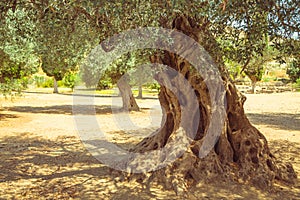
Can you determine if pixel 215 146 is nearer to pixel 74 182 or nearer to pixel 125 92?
pixel 74 182

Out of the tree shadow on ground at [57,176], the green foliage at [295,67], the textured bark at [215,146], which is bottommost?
the tree shadow on ground at [57,176]

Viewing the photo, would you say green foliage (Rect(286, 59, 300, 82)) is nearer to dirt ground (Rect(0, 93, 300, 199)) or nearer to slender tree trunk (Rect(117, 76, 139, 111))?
dirt ground (Rect(0, 93, 300, 199))

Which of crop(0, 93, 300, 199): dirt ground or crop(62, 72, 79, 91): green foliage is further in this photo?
crop(62, 72, 79, 91): green foliage

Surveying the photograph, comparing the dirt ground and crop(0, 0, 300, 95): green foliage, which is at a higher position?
crop(0, 0, 300, 95): green foliage

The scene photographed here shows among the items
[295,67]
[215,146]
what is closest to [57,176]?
[215,146]

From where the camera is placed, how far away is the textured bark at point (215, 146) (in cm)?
649

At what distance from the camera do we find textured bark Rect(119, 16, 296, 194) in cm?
649

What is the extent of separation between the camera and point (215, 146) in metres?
7.12

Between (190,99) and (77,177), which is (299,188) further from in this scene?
(77,177)

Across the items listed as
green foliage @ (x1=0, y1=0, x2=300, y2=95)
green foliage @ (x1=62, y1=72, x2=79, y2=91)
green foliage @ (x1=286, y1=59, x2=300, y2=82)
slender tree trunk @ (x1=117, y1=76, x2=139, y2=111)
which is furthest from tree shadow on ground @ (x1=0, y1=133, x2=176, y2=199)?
green foliage @ (x1=62, y1=72, x2=79, y2=91)

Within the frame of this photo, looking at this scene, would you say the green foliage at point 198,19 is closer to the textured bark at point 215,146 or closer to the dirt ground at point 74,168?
the textured bark at point 215,146

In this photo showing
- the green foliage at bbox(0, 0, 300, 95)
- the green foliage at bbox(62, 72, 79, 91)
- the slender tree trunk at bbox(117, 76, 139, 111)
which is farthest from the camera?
the green foliage at bbox(62, 72, 79, 91)

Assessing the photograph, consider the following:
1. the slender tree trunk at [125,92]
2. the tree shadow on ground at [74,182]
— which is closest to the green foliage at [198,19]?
the tree shadow on ground at [74,182]

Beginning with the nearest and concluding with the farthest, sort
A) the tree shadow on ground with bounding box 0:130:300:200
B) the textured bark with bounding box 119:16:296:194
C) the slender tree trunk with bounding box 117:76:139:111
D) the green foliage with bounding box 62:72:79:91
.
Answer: the tree shadow on ground with bounding box 0:130:300:200, the textured bark with bounding box 119:16:296:194, the slender tree trunk with bounding box 117:76:139:111, the green foliage with bounding box 62:72:79:91
